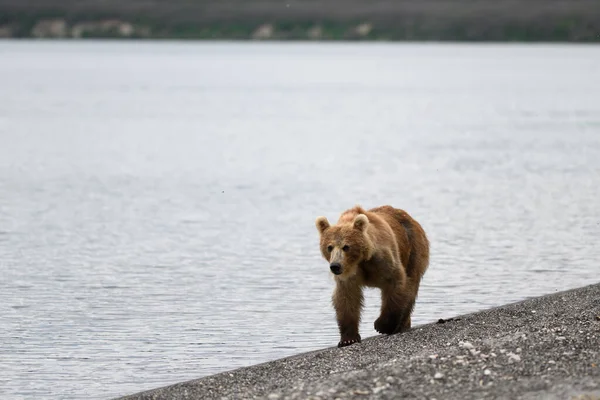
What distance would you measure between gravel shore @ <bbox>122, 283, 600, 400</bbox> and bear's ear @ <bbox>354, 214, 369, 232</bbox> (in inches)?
43.1

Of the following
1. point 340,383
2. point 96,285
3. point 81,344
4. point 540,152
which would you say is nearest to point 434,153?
point 540,152

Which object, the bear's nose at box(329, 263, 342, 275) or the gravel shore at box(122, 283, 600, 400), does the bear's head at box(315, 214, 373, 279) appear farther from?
the gravel shore at box(122, 283, 600, 400)

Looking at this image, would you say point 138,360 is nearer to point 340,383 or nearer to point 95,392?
point 95,392

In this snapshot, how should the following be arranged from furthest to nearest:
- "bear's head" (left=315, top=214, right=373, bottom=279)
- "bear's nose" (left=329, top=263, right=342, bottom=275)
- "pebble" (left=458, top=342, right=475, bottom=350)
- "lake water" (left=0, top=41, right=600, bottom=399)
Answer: "lake water" (left=0, top=41, right=600, bottom=399), "bear's head" (left=315, top=214, right=373, bottom=279), "bear's nose" (left=329, top=263, right=342, bottom=275), "pebble" (left=458, top=342, right=475, bottom=350)

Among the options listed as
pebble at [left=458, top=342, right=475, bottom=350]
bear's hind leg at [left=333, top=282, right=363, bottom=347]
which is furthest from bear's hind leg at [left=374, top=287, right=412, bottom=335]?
pebble at [left=458, top=342, right=475, bottom=350]

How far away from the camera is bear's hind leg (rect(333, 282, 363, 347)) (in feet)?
31.9

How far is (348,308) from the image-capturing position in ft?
32.2

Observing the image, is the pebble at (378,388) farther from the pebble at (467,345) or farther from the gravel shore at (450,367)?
the pebble at (467,345)

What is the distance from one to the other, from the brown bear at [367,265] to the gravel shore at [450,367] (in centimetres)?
24

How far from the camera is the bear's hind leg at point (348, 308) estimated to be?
9719 mm

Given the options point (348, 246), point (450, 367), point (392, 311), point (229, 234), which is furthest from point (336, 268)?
point (229, 234)

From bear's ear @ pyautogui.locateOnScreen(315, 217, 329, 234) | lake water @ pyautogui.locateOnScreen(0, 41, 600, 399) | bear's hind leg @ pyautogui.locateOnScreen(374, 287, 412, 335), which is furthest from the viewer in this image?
lake water @ pyautogui.locateOnScreen(0, 41, 600, 399)

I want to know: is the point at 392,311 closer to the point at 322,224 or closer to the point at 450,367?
the point at 322,224

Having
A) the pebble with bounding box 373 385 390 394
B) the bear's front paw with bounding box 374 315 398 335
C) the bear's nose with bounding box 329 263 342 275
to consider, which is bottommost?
the bear's front paw with bounding box 374 315 398 335
